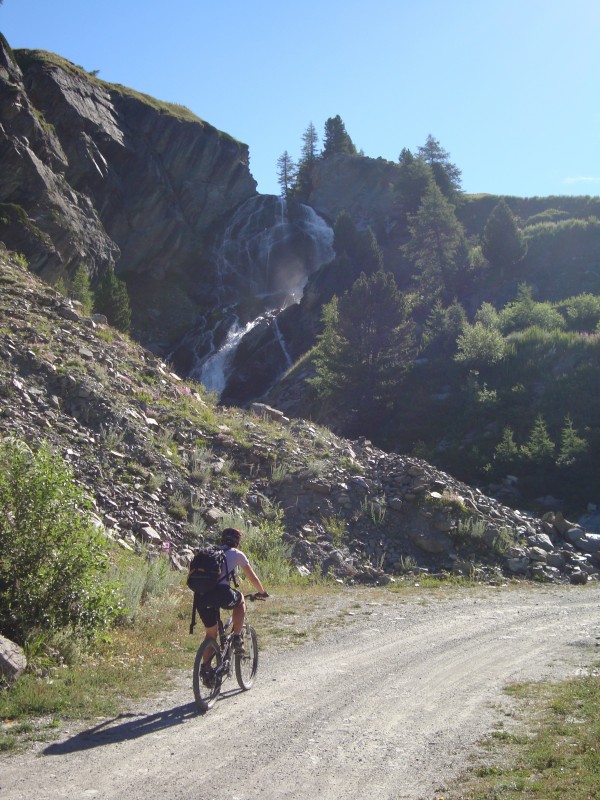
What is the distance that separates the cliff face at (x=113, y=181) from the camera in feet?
132

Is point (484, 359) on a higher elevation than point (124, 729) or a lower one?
higher

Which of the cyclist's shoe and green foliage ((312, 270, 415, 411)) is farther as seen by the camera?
green foliage ((312, 270, 415, 411))

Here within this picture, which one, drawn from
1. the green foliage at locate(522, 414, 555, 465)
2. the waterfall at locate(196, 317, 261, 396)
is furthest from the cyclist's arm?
the waterfall at locate(196, 317, 261, 396)

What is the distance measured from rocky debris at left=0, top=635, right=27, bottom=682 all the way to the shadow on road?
1.18m

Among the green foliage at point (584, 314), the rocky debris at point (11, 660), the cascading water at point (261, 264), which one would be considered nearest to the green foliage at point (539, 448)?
the green foliage at point (584, 314)

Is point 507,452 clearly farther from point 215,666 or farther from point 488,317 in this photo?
point 215,666

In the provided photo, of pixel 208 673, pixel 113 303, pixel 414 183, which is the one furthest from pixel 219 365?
pixel 208 673

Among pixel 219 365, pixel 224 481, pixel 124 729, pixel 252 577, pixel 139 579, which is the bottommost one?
pixel 124 729

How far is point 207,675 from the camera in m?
6.86

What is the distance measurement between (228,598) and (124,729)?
1.46m

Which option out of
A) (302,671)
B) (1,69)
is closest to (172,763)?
(302,671)

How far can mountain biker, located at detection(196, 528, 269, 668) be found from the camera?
697 centimetres

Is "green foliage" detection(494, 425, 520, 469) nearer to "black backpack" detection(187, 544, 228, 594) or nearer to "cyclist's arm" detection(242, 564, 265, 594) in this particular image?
"cyclist's arm" detection(242, 564, 265, 594)

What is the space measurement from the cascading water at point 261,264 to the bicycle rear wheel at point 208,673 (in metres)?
48.2
